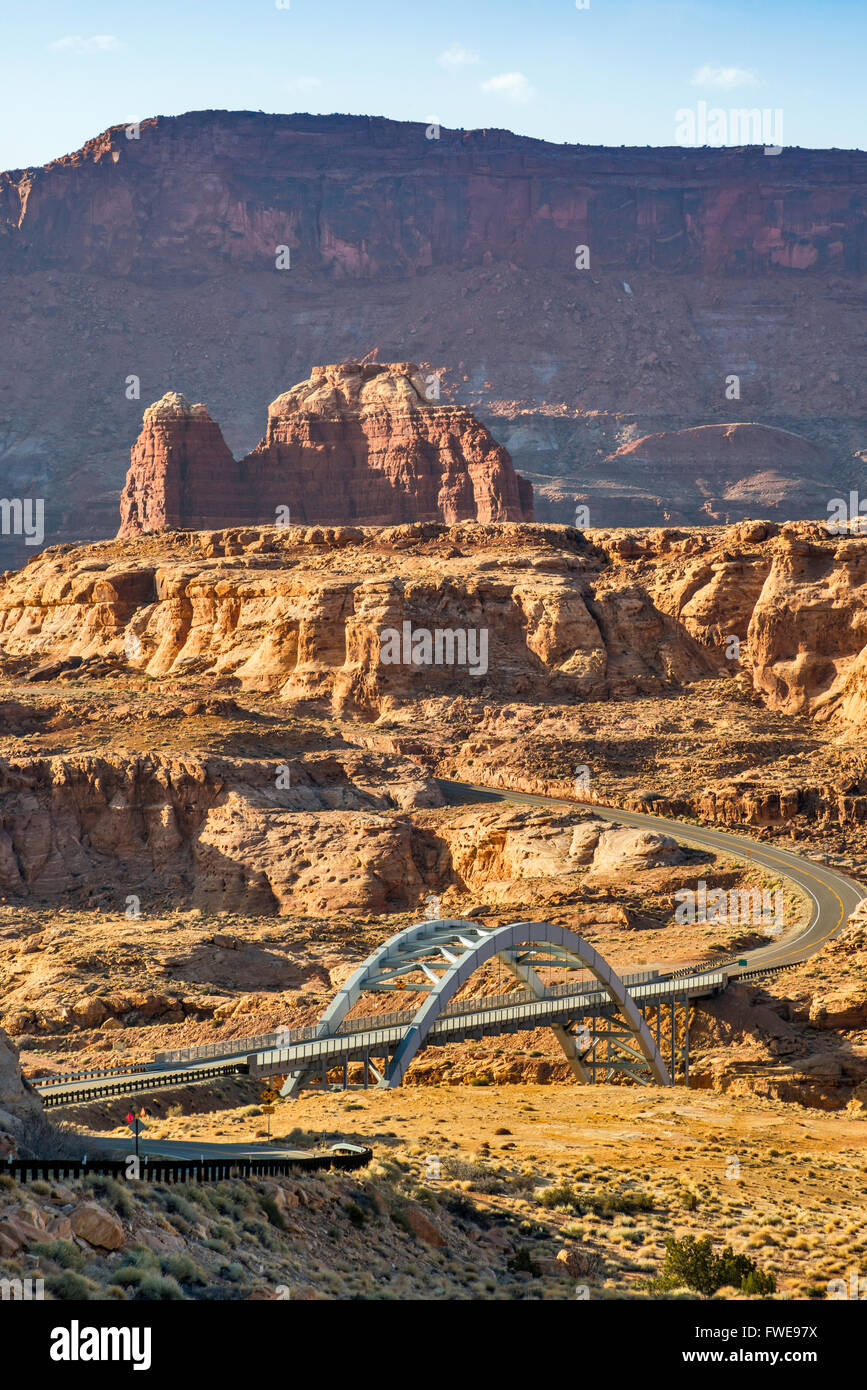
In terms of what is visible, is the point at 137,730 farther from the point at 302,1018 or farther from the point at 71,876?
the point at 302,1018

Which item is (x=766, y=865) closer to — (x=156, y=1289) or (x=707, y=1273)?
(x=707, y=1273)

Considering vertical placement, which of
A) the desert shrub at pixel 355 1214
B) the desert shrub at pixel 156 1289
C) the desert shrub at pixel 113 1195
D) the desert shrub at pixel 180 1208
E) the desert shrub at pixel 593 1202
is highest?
the desert shrub at pixel 113 1195

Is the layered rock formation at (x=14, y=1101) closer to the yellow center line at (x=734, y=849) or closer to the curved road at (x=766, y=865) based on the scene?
the curved road at (x=766, y=865)

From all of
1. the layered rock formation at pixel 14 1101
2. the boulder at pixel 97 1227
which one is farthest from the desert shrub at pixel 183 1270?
the layered rock formation at pixel 14 1101

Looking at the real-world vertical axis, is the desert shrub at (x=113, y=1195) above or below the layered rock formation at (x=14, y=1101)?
below

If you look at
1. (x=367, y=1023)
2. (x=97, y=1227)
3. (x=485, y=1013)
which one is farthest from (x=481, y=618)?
(x=97, y=1227)

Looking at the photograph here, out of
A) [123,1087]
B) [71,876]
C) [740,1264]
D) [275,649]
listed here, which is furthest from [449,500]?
[740,1264]
